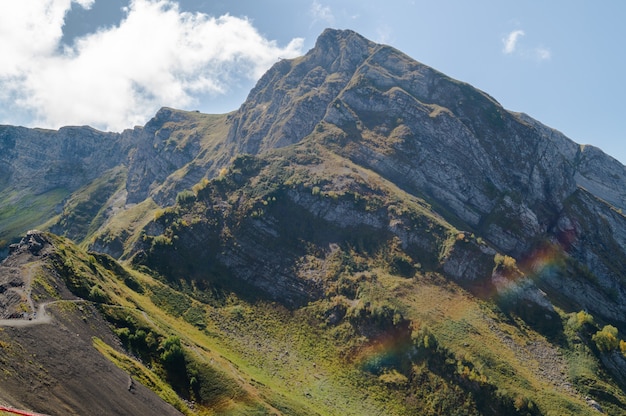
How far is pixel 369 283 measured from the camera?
114m

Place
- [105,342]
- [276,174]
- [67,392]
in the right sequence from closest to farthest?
[67,392]
[105,342]
[276,174]

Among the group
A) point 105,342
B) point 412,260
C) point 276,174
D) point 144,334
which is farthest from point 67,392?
point 276,174

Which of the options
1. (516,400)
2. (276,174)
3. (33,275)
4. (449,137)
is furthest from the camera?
(449,137)

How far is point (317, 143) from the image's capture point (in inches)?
7082

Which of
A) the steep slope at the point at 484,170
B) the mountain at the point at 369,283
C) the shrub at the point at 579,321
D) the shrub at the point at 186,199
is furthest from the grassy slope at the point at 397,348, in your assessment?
the steep slope at the point at 484,170

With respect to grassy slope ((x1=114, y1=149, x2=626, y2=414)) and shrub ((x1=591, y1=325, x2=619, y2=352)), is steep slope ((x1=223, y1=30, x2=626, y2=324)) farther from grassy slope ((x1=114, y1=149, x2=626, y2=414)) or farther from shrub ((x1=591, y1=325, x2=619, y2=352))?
grassy slope ((x1=114, y1=149, x2=626, y2=414))

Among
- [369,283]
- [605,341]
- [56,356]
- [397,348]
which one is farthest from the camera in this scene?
[369,283]

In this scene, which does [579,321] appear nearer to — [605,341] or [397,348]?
[605,341]

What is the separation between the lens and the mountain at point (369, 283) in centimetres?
7100

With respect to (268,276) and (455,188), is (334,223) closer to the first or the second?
(268,276)

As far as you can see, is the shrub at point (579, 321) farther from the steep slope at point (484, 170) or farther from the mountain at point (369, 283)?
the steep slope at point (484, 170)

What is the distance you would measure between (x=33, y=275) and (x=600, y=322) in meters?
159

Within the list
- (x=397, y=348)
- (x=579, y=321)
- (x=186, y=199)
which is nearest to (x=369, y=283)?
(x=397, y=348)

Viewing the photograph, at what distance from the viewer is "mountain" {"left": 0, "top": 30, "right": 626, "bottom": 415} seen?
71.0m
